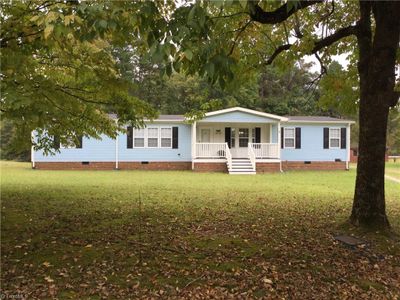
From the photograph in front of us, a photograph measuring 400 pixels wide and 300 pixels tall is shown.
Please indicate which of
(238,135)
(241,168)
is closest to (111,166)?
(241,168)

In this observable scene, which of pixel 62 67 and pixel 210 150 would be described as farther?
pixel 210 150

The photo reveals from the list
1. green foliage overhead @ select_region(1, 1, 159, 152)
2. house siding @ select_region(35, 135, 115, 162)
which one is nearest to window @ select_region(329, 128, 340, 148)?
house siding @ select_region(35, 135, 115, 162)

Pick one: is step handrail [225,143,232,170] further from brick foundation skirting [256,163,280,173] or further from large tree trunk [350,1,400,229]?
large tree trunk [350,1,400,229]

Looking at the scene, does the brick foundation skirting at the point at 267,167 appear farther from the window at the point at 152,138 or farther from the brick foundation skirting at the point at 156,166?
the window at the point at 152,138

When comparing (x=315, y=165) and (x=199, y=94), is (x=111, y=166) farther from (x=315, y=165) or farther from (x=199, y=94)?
(x=199, y=94)

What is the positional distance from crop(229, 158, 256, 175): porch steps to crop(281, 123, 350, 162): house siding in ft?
14.3

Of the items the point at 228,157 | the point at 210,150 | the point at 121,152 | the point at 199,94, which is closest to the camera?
the point at 228,157

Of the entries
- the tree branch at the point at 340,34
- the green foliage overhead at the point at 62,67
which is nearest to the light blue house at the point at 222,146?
the green foliage overhead at the point at 62,67

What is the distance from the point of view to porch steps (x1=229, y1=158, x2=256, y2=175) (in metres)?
20.9

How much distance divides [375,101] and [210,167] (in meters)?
16.6

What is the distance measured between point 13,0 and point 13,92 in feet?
7.16

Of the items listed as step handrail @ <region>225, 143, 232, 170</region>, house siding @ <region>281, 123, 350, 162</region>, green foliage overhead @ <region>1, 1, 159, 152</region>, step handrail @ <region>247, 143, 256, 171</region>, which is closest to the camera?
green foliage overhead @ <region>1, 1, 159, 152</region>

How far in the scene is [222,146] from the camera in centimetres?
2294

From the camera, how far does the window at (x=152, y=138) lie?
2367 cm
